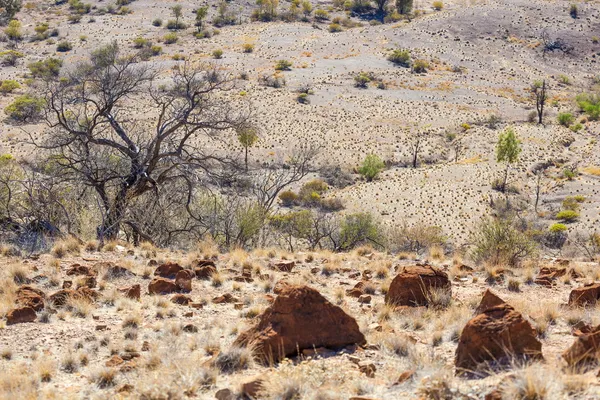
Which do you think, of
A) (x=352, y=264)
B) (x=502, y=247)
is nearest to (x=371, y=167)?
(x=502, y=247)

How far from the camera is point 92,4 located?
9594 cm

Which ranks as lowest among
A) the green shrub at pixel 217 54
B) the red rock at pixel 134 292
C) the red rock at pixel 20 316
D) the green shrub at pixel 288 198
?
the green shrub at pixel 288 198

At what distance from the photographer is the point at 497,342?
19.0ft

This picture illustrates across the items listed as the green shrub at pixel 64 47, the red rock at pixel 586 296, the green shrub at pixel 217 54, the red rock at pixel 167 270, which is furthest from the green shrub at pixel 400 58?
the red rock at pixel 586 296

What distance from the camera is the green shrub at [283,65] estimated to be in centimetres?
7486

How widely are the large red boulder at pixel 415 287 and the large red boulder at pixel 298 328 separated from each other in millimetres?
1896

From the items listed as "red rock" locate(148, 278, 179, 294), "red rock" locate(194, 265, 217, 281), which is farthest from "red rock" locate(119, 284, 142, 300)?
"red rock" locate(194, 265, 217, 281)

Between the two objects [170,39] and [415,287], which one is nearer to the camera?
[415,287]

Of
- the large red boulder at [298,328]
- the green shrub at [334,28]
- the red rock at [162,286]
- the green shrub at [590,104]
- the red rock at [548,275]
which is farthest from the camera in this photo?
the green shrub at [334,28]

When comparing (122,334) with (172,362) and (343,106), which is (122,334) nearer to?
(172,362)

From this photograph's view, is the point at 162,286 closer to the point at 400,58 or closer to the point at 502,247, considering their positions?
the point at 502,247

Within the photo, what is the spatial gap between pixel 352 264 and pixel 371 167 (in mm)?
39537

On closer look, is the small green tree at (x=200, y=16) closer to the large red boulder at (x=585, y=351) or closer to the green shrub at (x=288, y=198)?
the green shrub at (x=288, y=198)

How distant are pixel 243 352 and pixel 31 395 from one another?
75.9 inches
